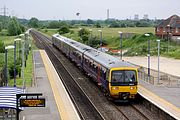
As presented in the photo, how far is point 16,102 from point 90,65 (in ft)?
55.9

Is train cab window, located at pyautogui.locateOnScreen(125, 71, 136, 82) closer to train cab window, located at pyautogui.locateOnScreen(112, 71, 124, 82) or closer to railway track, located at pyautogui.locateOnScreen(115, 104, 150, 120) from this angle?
train cab window, located at pyautogui.locateOnScreen(112, 71, 124, 82)

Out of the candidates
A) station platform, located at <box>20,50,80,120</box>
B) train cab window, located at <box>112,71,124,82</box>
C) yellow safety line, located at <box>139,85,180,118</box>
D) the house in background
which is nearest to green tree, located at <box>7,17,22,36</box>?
the house in background

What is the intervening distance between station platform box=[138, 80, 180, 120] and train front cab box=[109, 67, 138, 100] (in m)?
1.42

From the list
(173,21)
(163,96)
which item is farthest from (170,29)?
(163,96)

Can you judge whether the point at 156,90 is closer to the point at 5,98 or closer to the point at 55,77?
the point at 55,77

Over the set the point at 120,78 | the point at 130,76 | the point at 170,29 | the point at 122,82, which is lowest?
the point at 122,82

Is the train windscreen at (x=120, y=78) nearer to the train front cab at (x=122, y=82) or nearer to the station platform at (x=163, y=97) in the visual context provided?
the train front cab at (x=122, y=82)

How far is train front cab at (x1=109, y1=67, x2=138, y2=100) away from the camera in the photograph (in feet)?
81.6

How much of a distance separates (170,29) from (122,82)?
6126 cm

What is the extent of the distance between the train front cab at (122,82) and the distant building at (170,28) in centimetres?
5726

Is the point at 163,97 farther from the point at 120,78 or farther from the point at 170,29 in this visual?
the point at 170,29

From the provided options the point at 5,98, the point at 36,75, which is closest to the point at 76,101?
the point at 5,98

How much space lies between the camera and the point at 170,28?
8362 cm

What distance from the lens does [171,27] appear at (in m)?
83.3
